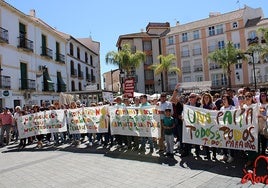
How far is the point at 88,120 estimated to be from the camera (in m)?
12.6

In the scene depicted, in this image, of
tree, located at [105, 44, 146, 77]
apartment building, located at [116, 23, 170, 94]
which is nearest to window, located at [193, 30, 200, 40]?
apartment building, located at [116, 23, 170, 94]

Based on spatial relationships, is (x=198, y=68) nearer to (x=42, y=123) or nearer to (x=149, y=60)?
(x=149, y=60)

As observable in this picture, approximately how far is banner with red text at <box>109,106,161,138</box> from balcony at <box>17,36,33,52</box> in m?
17.4

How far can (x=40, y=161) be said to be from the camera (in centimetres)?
1005

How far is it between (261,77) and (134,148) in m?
40.6

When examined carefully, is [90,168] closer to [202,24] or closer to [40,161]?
[40,161]

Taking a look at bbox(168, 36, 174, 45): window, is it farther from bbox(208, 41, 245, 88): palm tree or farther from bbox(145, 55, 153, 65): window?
bbox(208, 41, 245, 88): palm tree

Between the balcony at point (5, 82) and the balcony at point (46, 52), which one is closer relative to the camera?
the balcony at point (5, 82)

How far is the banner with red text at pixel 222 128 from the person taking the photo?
24.5 feet

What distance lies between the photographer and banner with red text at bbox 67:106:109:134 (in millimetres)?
12016

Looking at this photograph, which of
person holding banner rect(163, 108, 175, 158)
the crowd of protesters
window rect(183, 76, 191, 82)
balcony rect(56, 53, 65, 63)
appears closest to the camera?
the crowd of protesters

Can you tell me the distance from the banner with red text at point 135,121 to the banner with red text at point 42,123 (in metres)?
2.82

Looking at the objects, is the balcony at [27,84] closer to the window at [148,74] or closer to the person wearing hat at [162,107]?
the person wearing hat at [162,107]

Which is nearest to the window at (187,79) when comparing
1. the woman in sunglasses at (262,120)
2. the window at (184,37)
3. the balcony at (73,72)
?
the window at (184,37)
